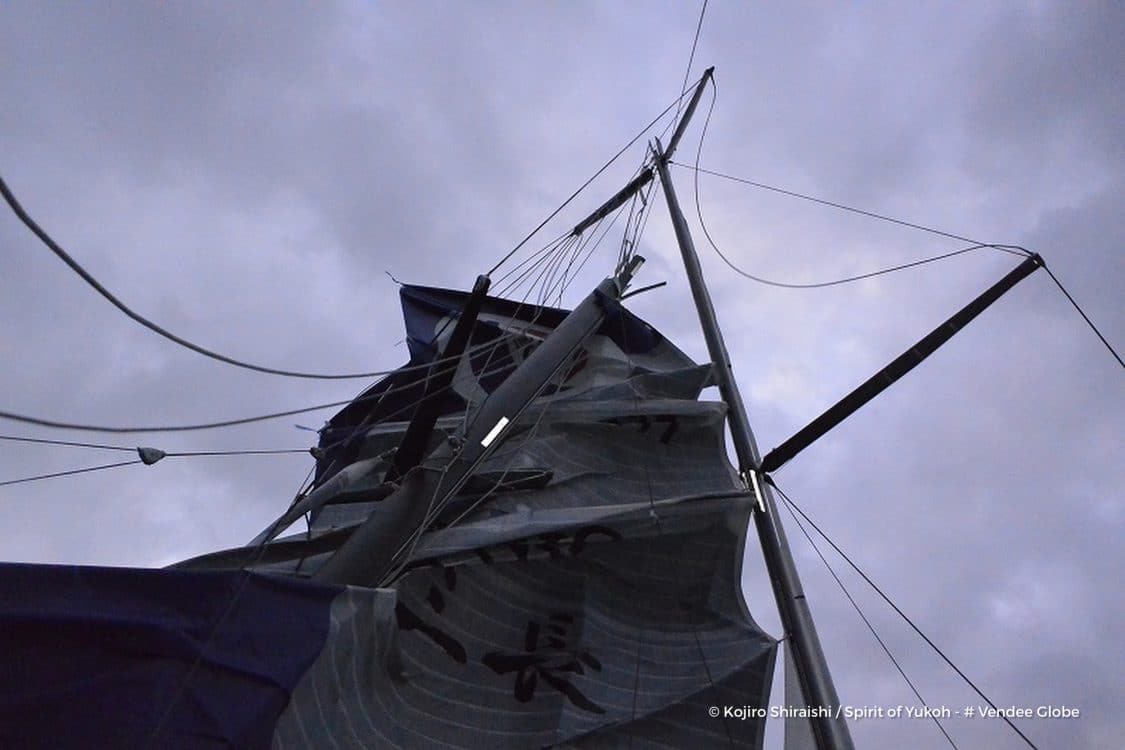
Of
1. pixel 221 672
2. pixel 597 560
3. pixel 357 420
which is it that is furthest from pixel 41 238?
pixel 357 420

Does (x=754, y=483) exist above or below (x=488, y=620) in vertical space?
above

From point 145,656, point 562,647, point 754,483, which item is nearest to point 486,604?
point 562,647

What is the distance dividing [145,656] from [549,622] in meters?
3.49

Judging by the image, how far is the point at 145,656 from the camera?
3816mm

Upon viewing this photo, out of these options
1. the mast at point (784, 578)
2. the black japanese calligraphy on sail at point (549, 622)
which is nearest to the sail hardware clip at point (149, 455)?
the black japanese calligraphy on sail at point (549, 622)

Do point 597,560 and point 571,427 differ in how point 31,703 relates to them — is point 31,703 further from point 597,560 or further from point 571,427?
point 571,427

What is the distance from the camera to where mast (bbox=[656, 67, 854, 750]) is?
4.49 m

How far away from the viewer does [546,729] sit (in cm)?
576

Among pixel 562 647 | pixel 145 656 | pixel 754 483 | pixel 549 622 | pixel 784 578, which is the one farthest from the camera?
pixel 549 622

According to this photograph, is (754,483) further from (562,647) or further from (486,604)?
(486,604)

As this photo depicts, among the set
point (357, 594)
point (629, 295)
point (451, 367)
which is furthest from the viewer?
point (629, 295)

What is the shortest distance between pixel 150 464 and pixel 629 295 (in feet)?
21.4

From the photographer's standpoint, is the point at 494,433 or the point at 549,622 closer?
the point at 494,433

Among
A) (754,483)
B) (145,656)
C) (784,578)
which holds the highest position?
(754,483)
